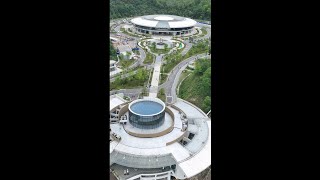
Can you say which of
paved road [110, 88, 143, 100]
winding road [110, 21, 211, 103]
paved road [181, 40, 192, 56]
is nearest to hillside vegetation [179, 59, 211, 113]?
winding road [110, 21, 211, 103]

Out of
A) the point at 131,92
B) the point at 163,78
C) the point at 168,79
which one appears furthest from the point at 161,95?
the point at 163,78

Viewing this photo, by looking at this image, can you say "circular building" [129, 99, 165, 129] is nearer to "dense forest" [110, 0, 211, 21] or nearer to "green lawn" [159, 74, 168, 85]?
"green lawn" [159, 74, 168, 85]

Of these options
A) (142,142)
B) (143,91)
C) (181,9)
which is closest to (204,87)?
(143,91)

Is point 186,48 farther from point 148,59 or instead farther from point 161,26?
point 161,26

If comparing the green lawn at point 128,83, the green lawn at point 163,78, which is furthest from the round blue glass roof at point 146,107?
the green lawn at point 163,78

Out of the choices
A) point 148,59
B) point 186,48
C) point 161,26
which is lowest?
point 148,59

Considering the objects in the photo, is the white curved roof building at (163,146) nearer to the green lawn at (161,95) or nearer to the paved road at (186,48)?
the green lawn at (161,95)
